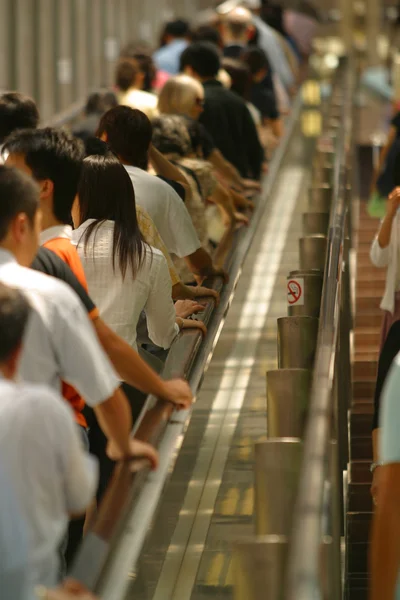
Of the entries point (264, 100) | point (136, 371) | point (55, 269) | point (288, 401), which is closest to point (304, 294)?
point (288, 401)

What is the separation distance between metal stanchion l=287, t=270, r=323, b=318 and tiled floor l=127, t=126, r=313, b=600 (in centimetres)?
30

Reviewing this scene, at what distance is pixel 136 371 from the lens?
159 inches

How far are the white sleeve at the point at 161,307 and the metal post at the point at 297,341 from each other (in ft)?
1.59

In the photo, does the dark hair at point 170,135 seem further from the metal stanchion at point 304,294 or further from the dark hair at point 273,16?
the dark hair at point 273,16

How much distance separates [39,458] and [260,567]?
591 mm

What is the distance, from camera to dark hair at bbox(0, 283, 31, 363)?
118 inches

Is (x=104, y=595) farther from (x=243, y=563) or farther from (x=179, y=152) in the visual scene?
(x=179, y=152)

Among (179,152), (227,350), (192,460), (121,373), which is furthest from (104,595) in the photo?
(179,152)

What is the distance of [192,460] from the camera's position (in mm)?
4609

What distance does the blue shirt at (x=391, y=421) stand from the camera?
3320 millimetres

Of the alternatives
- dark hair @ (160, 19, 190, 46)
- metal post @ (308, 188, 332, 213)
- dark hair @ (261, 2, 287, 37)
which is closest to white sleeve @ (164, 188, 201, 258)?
metal post @ (308, 188, 332, 213)

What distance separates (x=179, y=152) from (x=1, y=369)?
14.1 feet

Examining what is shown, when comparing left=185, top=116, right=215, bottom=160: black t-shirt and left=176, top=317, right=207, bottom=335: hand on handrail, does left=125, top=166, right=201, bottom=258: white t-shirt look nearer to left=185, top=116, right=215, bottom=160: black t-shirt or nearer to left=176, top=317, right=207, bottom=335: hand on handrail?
left=176, top=317, right=207, bottom=335: hand on handrail

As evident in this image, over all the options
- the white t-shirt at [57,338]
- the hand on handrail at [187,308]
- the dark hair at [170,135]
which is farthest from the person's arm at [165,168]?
the white t-shirt at [57,338]
